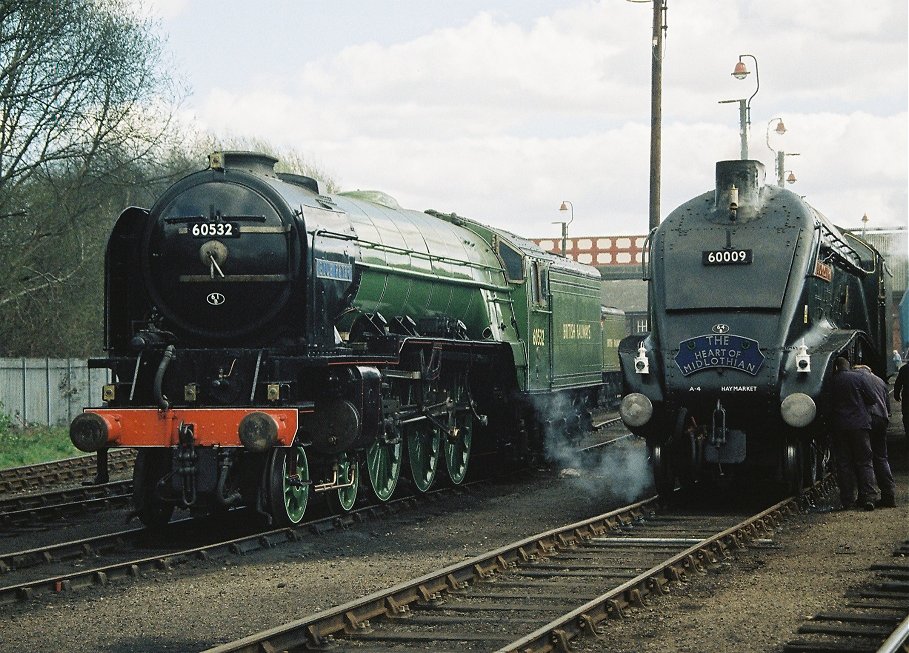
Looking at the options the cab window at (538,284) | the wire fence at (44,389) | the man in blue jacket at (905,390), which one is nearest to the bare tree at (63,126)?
the wire fence at (44,389)

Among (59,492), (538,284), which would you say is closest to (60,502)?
(59,492)

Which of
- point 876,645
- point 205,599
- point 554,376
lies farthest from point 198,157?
point 876,645

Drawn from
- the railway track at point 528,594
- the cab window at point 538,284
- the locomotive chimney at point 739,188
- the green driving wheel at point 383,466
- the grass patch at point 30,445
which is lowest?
the railway track at point 528,594

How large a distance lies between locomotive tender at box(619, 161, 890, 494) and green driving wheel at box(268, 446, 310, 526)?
130 inches

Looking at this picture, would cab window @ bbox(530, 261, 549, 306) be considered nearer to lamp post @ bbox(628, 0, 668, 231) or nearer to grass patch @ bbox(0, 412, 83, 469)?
lamp post @ bbox(628, 0, 668, 231)

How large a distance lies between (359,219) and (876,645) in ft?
24.8

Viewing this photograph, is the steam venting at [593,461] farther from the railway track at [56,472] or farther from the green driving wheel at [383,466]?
the railway track at [56,472]

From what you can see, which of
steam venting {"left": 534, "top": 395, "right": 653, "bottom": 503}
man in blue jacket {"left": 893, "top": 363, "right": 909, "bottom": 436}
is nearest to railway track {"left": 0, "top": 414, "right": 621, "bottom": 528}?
steam venting {"left": 534, "top": 395, "right": 653, "bottom": 503}

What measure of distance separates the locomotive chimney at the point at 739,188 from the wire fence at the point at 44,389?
16917mm

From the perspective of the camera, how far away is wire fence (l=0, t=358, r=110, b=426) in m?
26.8

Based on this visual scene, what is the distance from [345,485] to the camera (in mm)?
12070

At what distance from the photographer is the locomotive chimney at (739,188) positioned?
12.9 metres

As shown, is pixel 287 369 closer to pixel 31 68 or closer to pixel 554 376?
pixel 554 376

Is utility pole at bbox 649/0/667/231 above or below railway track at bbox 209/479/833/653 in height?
above
